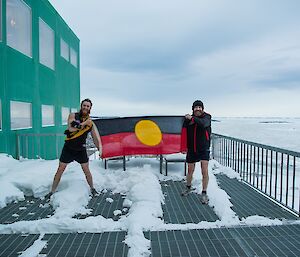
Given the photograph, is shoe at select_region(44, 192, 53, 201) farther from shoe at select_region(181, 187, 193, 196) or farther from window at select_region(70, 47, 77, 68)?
window at select_region(70, 47, 77, 68)

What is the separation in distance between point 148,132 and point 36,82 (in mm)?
5698

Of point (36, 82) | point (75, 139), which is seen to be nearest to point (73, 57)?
point (36, 82)

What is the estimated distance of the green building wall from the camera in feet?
28.3

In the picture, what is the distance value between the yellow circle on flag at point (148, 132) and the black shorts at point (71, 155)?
2.45 m

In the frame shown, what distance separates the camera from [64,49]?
16.0m

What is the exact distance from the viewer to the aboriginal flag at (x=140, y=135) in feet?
25.7

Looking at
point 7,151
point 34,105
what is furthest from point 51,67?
point 7,151

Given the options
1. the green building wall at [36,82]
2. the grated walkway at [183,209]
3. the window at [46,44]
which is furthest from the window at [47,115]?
the grated walkway at [183,209]

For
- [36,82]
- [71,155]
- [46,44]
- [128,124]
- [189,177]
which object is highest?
[46,44]

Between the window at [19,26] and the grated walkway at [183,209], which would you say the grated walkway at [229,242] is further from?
the window at [19,26]

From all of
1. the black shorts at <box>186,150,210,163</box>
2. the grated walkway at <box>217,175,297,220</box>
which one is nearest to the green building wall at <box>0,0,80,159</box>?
the black shorts at <box>186,150,210,163</box>

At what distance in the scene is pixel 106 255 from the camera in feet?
11.4

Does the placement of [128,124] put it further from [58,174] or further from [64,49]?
[64,49]

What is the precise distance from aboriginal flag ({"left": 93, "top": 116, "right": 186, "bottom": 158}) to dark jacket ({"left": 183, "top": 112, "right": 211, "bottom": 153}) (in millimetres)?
2208
